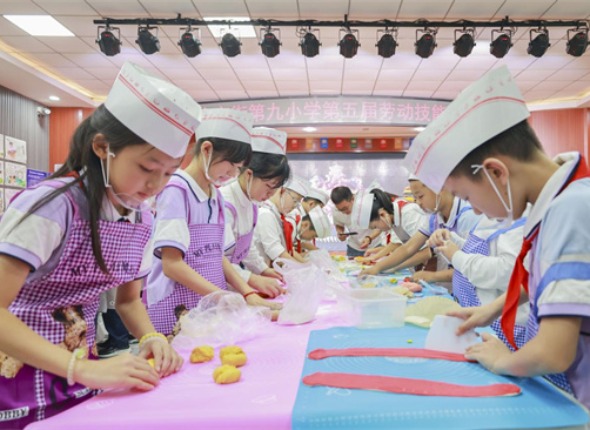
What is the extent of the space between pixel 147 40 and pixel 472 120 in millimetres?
4826

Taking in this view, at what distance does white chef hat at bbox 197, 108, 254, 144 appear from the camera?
1.95m

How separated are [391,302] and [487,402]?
2.08 feet

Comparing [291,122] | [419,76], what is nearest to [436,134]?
[419,76]

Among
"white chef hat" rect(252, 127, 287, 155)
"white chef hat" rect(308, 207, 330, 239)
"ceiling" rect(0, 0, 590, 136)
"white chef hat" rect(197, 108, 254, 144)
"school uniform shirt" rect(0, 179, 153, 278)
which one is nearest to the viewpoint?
"school uniform shirt" rect(0, 179, 153, 278)

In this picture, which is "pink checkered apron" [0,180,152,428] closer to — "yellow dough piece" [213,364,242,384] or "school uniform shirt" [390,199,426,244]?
"yellow dough piece" [213,364,242,384]

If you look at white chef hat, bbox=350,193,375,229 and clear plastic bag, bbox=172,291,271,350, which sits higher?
white chef hat, bbox=350,193,375,229

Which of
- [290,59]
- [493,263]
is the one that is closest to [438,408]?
[493,263]

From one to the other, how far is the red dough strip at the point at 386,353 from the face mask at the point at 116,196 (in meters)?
0.60

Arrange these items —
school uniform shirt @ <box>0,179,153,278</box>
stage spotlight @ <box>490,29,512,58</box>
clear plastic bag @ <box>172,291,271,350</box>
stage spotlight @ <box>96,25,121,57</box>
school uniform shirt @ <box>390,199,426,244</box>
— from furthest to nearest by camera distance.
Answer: stage spotlight @ <box>490,29,512,58</box>
stage spotlight @ <box>96,25,121,57</box>
school uniform shirt @ <box>390,199,426,244</box>
clear plastic bag @ <box>172,291,271,350</box>
school uniform shirt @ <box>0,179,153,278</box>

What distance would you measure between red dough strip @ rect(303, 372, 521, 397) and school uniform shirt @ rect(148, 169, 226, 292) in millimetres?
879

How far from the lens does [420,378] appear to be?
94 cm

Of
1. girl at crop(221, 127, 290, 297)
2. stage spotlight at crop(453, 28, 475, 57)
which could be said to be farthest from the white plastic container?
stage spotlight at crop(453, 28, 475, 57)

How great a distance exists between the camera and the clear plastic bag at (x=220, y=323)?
4.46 ft

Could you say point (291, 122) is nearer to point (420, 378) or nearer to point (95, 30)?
point (95, 30)
